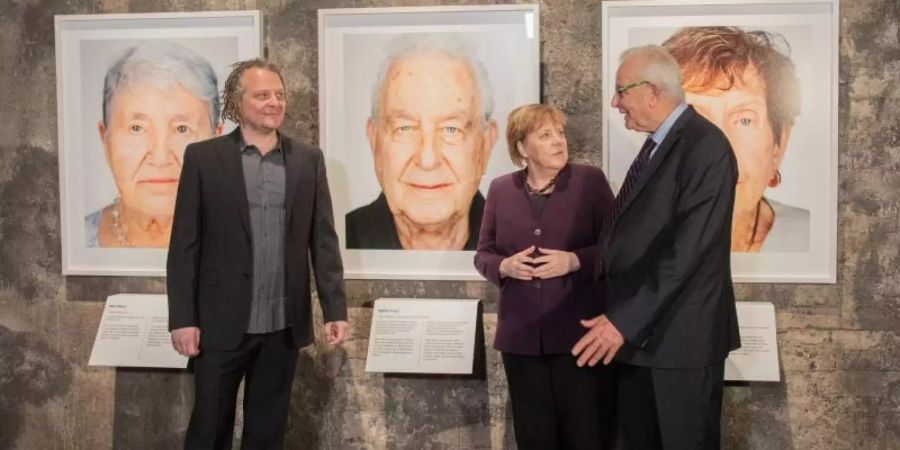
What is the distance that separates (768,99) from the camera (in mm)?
3752

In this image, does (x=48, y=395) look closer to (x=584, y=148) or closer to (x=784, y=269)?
(x=584, y=148)

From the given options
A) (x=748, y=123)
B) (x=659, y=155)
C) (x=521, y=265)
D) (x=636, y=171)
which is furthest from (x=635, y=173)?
(x=748, y=123)

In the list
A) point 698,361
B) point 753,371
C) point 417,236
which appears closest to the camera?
point 698,361

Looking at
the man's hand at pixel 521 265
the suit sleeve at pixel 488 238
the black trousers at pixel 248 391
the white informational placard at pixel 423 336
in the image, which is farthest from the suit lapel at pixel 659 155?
the black trousers at pixel 248 391

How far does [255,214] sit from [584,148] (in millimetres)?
1410

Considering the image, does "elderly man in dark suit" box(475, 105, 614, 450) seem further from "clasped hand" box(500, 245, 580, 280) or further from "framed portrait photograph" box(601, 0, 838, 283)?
Answer: "framed portrait photograph" box(601, 0, 838, 283)

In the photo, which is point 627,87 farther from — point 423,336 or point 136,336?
point 136,336

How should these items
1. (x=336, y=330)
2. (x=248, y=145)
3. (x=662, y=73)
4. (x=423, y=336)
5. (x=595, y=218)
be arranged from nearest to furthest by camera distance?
(x=662, y=73) → (x=595, y=218) → (x=248, y=145) → (x=336, y=330) → (x=423, y=336)

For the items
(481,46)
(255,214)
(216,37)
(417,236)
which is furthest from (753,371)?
(216,37)

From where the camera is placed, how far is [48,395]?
4320mm

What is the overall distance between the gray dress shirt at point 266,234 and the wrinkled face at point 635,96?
126 cm

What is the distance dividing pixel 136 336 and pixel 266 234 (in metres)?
1.12

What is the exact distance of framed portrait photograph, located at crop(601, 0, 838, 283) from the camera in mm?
3727

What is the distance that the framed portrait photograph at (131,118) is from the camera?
13.4 ft
